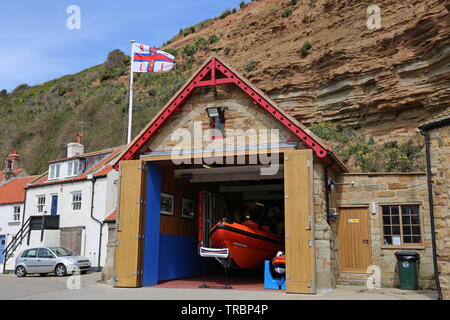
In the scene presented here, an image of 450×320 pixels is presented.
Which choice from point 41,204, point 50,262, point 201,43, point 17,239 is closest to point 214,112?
point 50,262

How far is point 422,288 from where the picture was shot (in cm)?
1250

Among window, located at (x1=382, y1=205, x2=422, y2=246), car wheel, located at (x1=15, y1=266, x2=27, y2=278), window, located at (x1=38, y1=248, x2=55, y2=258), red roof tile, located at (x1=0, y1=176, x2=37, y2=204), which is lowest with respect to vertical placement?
car wheel, located at (x1=15, y1=266, x2=27, y2=278)

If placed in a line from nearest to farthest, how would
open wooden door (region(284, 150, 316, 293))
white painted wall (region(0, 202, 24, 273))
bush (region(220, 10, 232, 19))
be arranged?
1. open wooden door (region(284, 150, 316, 293))
2. white painted wall (region(0, 202, 24, 273))
3. bush (region(220, 10, 232, 19))

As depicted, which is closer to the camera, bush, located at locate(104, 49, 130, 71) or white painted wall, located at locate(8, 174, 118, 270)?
white painted wall, located at locate(8, 174, 118, 270)

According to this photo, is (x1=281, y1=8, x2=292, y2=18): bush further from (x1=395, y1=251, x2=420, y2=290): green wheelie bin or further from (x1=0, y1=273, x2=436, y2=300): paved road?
(x1=0, y1=273, x2=436, y2=300): paved road

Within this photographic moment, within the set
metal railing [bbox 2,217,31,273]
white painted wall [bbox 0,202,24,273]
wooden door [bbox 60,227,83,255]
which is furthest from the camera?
white painted wall [bbox 0,202,24,273]

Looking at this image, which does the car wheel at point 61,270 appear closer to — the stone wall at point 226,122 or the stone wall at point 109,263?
the stone wall at point 109,263

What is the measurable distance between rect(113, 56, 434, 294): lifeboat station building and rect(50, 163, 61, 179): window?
14.6 metres

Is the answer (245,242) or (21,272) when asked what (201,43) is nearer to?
(21,272)

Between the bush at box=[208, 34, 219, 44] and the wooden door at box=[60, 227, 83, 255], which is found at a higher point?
the bush at box=[208, 34, 219, 44]

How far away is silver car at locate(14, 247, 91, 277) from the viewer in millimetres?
20327

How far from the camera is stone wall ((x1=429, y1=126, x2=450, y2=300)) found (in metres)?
9.84

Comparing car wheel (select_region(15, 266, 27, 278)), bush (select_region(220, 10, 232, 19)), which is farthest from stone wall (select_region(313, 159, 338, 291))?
bush (select_region(220, 10, 232, 19))
